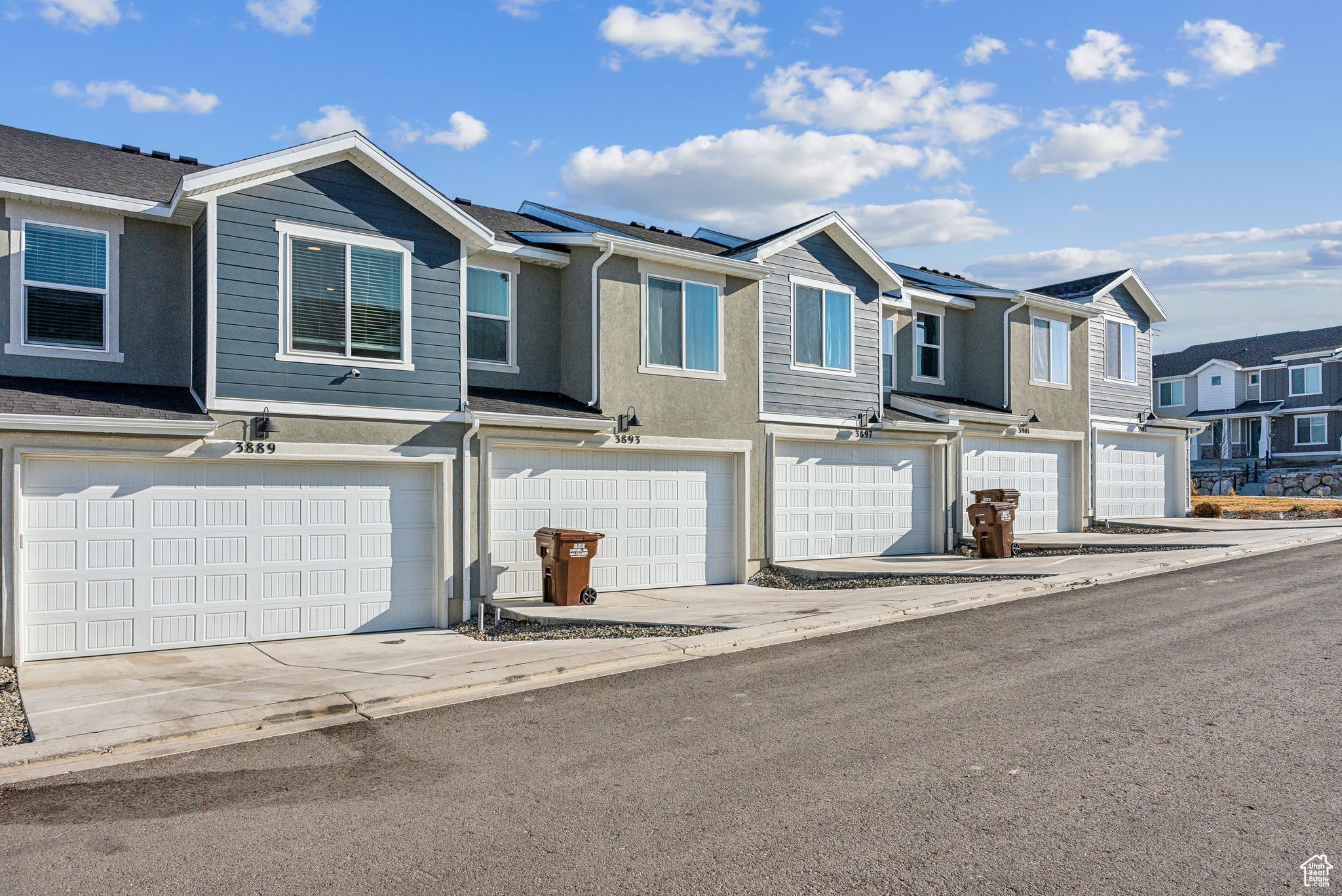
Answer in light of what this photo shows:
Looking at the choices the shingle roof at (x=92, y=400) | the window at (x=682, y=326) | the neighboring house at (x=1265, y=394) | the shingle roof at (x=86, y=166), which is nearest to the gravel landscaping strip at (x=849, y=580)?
the window at (x=682, y=326)

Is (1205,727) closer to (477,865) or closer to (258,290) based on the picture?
(477,865)

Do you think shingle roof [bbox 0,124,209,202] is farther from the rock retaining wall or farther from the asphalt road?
the rock retaining wall

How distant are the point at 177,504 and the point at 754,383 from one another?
29.3 feet

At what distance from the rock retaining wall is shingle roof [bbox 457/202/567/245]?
110 ft

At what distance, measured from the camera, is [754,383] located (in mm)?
16031

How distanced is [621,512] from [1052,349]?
12.8 metres

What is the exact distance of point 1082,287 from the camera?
24109 millimetres

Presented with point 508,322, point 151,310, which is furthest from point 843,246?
point 151,310

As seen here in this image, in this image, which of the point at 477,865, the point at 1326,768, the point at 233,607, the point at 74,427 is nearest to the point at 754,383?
the point at 233,607

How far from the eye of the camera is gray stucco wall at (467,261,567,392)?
578 inches

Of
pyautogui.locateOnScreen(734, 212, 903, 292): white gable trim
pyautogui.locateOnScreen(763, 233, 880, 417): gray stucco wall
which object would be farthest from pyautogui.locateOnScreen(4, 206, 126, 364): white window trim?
pyautogui.locateOnScreen(763, 233, 880, 417): gray stucco wall

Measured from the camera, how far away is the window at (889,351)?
2009cm

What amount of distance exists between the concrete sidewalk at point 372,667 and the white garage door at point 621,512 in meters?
0.46

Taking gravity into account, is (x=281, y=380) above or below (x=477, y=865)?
above
